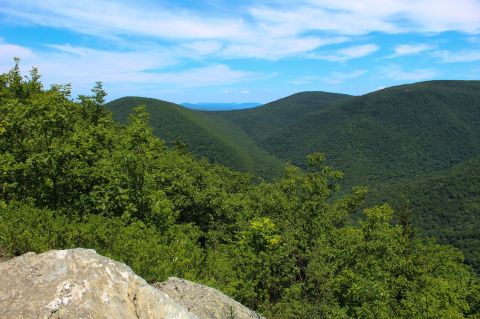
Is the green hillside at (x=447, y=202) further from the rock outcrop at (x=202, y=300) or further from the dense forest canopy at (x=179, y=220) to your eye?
the rock outcrop at (x=202, y=300)

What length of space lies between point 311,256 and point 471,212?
148539mm

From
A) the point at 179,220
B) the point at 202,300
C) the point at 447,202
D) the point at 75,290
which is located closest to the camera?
the point at 75,290

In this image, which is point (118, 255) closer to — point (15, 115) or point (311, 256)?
point (15, 115)

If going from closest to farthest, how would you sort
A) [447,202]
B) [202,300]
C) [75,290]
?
[75,290]
[202,300]
[447,202]

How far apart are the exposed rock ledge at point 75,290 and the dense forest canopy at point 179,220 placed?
1508 mm

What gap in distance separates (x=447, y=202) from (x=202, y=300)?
16793 cm

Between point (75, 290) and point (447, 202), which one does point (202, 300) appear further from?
point (447, 202)

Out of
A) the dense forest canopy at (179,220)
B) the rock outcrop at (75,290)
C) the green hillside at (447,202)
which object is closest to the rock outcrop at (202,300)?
the dense forest canopy at (179,220)

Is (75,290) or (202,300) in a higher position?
(75,290)

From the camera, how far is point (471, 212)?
146m

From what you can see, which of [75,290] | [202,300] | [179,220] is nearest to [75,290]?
[75,290]

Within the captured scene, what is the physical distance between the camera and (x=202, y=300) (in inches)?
378

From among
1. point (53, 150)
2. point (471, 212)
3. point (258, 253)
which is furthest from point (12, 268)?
point (471, 212)

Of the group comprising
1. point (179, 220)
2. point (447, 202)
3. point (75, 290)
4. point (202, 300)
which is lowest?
point (447, 202)
